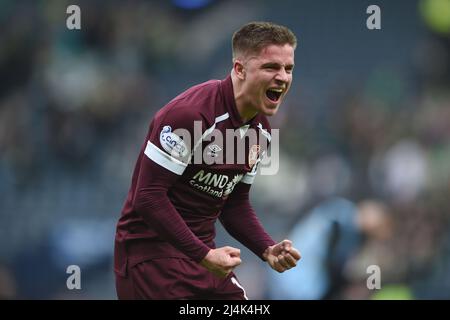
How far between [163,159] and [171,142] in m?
0.09

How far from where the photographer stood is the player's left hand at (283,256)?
4418 mm

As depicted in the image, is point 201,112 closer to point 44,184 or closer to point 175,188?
point 175,188

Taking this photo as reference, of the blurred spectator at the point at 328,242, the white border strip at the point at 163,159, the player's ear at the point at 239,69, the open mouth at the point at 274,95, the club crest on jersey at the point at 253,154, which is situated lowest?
the blurred spectator at the point at 328,242

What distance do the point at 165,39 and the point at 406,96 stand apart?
259 cm

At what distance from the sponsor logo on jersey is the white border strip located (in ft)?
0.65

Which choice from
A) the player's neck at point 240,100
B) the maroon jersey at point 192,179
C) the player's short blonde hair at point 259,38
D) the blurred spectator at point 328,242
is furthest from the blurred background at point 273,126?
the player's short blonde hair at point 259,38

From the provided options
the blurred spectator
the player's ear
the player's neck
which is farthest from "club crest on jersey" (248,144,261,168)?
the blurred spectator

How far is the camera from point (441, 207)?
356 inches

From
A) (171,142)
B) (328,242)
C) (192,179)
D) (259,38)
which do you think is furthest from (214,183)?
(328,242)

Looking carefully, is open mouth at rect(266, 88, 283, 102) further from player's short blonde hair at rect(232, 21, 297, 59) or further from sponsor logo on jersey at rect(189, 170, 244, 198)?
sponsor logo on jersey at rect(189, 170, 244, 198)

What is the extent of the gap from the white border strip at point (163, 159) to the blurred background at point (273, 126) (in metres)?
4.34

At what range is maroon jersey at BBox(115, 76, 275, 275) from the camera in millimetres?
4328

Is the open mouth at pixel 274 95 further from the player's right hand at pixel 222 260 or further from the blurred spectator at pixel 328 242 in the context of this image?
the blurred spectator at pixel 328 242
